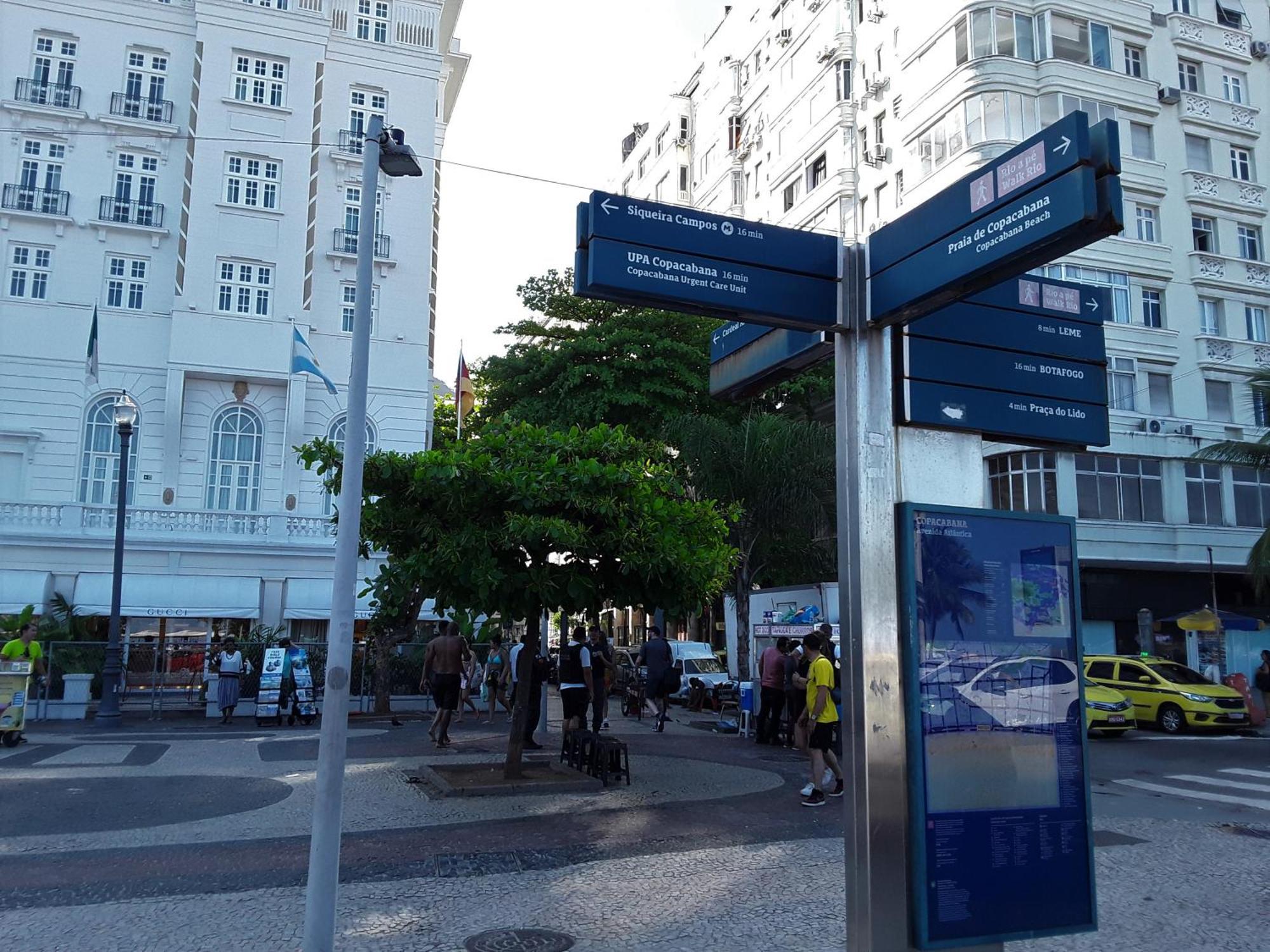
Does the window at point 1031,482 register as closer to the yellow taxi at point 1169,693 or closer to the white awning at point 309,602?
the yellow taxi at point 1169,693

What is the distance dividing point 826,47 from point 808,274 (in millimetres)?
36721

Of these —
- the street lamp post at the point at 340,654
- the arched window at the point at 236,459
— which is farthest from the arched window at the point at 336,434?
the street lamp post at the point at 340,654

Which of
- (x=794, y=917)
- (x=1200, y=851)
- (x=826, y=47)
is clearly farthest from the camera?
(x=826, y=47)

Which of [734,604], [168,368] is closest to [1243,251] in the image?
Result: [734,604]

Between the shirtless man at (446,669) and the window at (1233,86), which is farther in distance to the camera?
the window at (1233,86)

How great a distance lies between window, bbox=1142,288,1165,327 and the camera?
32750 mm

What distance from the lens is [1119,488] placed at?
103ft

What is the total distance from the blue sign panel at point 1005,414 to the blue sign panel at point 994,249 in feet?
1.60

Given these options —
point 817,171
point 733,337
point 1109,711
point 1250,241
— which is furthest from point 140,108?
point 1250,241

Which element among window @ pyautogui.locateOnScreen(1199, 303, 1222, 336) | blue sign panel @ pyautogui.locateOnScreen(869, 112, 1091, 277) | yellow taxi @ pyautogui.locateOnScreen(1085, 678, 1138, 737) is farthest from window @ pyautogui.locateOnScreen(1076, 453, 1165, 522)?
blue sign panel @ pyautogui.locateOnScreen(869, 112, 1091, 277)

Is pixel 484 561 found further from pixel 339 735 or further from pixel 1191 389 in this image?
pixel 1191 389

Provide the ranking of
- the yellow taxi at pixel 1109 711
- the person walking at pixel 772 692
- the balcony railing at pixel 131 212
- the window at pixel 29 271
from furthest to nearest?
the balcony railing at pixel 131 212 < the window at pixel 29 271 < the yellow taxi at pixel 1109 711 < the person walking at pixel 772 692

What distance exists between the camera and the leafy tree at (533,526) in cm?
1059

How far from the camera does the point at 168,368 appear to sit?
101ft
